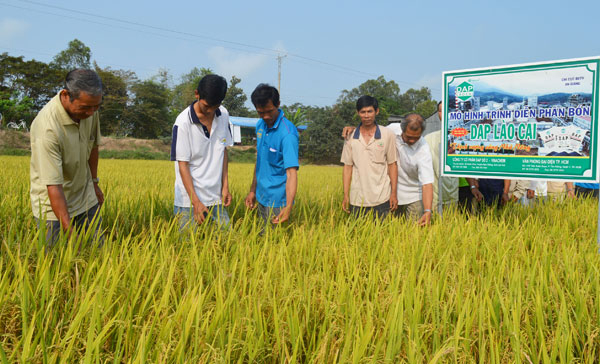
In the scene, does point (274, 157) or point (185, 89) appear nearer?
point (274, 157)

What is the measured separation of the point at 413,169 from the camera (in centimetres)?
340

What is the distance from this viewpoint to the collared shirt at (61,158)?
1.95 meters

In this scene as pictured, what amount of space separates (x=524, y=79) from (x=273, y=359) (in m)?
2.88

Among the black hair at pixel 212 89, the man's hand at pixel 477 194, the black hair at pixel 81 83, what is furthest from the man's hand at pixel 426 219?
the black hair at pixel 81 83

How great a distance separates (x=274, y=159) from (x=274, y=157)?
0.01m

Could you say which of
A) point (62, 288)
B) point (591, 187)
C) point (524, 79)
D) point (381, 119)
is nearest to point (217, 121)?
point (62, 288)

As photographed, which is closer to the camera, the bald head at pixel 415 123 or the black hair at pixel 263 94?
the black hair at pixel 263 94

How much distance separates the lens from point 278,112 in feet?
9.52

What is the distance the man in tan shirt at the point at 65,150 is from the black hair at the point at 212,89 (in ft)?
1.88

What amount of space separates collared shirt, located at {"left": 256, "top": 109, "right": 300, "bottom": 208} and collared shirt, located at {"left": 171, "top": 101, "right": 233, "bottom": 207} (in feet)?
0.92

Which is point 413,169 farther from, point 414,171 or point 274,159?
point 274,159

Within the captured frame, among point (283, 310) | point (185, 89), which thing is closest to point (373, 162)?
point (283, 310)

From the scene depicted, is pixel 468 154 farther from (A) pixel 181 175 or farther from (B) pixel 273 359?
(B) pixel 273 359

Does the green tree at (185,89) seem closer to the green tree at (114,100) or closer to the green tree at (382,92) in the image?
the green tree at (114,100)
